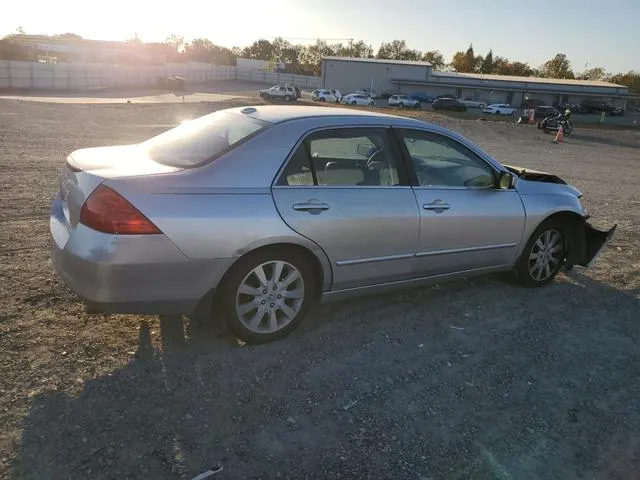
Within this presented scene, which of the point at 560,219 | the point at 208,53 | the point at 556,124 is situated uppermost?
the point at 208,53

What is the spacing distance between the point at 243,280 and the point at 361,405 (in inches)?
43.3

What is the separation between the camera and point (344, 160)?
14.9 feet

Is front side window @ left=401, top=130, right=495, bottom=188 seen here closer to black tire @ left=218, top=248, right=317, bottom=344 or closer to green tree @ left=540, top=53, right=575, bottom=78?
black tire @ left=218, top=248, right=317, bottom=344

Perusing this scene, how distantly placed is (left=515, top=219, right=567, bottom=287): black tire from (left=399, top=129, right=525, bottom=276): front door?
0.20 metres

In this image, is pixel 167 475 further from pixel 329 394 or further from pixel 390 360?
pixel 390 360

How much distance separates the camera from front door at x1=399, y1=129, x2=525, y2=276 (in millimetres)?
4359

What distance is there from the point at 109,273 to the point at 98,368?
0.66 metres

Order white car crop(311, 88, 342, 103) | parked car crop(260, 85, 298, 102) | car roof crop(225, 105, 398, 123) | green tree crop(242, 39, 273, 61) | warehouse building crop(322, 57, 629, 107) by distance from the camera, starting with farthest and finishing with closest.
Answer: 1. green tree crop(242, 39, 273, 61)
2. warehouse building crop(322, 57, 629, 107)
3. white car crop(311, 88, 342, 103)
4. parked car crop(260, 85, 298, 102)
5. car roof crop(225, 105, 398, 123)

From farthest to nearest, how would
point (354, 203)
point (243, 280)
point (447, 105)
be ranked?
1. point (447, 105)
2. point (354, 203)
3. point (243, 280)

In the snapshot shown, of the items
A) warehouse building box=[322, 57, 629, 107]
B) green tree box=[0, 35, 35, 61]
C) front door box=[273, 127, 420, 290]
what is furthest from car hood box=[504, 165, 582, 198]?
warehouse building box=[322, 57, 629, 107]

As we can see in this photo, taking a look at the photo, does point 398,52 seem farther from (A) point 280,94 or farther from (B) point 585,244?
(B) point 585,244

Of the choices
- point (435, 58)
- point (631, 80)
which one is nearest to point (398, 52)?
point (435, 58)

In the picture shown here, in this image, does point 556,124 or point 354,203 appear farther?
point 556,124

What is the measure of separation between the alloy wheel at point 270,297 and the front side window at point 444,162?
137cm
